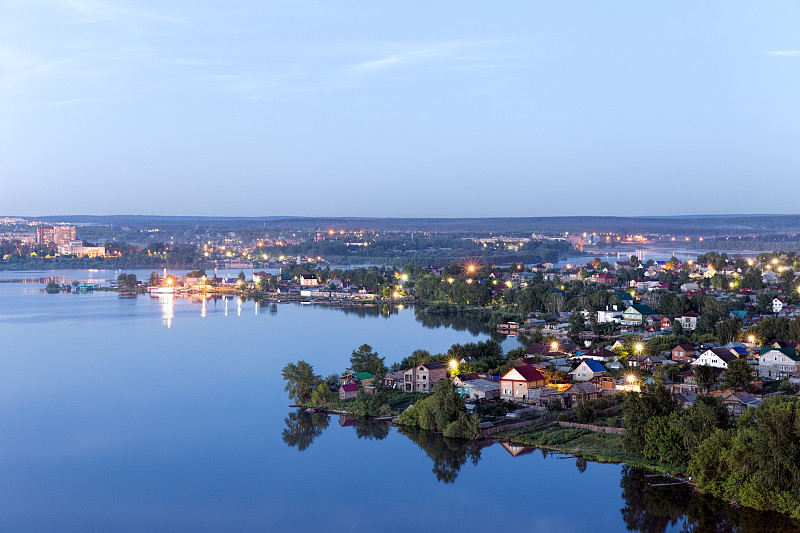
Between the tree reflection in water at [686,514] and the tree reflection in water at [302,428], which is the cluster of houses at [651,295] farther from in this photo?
the tree reflection in water at [686,514]

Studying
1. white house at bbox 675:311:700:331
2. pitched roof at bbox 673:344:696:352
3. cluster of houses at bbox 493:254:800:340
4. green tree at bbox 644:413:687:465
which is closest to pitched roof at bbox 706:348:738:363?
pitched roof at bbox 673:344:696:352

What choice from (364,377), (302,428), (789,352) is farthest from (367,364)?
(789,352)

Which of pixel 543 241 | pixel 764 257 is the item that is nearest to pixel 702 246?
pixel 543 241

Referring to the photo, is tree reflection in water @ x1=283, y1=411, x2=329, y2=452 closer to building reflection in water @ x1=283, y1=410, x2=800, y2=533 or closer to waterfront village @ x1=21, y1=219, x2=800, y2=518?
building reflection in water @ x1=283, y1=410, x2=800, y2=533

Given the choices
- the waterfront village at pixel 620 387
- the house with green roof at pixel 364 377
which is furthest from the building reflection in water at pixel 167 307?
the house with green roof at pixel 364 377

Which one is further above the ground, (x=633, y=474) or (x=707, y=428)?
(x=707, y=428)

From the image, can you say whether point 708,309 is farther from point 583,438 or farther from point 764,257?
point 764,257

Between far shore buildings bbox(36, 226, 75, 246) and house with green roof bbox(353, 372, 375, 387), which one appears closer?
house with green roof bbox(353, 372, 375, 387)
